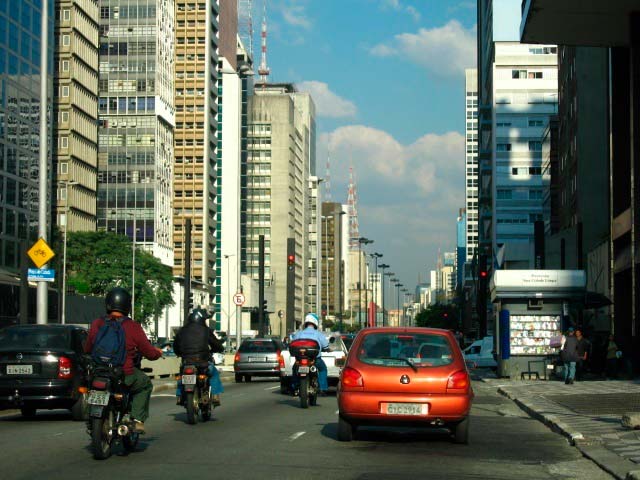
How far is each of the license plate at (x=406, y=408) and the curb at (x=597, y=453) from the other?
6.50 ft

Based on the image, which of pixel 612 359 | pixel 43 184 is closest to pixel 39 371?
pixel 43 184

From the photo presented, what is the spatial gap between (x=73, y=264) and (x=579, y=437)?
78.6 m

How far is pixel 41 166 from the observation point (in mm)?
28484

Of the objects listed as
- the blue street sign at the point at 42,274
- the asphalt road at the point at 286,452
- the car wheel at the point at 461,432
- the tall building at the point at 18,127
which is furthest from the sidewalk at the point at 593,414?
the tall building at the point at 18,127

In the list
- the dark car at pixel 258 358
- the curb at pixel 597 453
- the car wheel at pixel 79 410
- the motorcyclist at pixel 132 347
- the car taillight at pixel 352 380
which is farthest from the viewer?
the dark car at pixel 258 358

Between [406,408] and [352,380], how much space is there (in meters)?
0.75

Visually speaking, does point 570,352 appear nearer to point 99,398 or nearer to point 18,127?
point 99,398

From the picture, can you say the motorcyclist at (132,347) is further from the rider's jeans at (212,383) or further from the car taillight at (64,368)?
the car taillight at (64,368)

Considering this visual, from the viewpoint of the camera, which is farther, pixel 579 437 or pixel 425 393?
pixel 579 437

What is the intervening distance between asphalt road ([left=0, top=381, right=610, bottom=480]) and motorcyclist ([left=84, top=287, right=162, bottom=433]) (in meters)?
0.57

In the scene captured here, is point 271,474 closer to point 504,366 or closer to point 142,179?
point 504,366

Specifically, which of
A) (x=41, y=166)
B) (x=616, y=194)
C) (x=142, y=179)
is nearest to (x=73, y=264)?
(x=142, y=179)

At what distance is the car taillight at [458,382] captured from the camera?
14219 millimetres

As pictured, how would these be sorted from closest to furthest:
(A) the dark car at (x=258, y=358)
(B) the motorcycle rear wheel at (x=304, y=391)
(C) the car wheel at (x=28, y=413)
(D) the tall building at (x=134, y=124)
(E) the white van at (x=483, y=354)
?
(C) the car wheel at (x=28, y=413)
(B) the motorcycle rear wheel at (x=304, y=391)
(A) the dark car at (x=258, y=358)
(E) the white van at (x=483, y=354)
(D) the tall building at (x=134, y=124)
